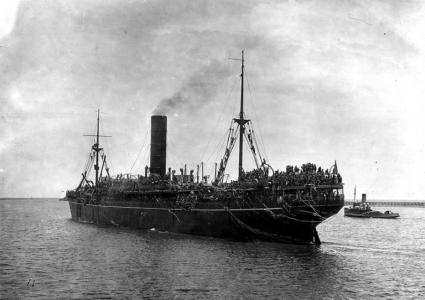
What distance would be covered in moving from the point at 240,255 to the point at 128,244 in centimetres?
877

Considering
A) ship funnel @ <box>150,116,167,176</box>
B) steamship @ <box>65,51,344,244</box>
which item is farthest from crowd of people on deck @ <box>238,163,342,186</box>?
ship funnel @ <box>150,116,167,176</box>

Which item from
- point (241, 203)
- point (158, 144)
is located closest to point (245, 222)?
point (241, 203)

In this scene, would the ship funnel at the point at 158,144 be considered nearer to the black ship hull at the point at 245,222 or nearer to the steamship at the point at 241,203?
the steamship at the point at 241,203

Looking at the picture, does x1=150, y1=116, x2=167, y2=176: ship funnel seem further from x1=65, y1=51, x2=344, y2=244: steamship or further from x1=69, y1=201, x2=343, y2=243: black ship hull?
x1=69, y1=201, x2=343, y2=243: black ship hull

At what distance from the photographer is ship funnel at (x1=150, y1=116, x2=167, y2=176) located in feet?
154

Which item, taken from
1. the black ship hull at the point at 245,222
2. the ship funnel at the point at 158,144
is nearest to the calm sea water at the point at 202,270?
the black ship hull at the point at 245,222

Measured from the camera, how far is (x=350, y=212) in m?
88.1

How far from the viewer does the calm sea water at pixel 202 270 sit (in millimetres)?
18516

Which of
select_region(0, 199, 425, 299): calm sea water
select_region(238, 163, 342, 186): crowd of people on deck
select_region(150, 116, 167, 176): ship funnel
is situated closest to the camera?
select_region(0, 199, 425, 299): calm sea water

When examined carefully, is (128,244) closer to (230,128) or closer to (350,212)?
(230,128)

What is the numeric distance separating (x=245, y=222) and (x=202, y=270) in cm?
1014

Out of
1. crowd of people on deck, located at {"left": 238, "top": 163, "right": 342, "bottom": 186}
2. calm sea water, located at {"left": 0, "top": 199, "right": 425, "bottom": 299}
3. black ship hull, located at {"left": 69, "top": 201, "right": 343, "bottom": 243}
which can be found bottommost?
calm sea water, located at {"left": 0, "top": 199, "right": 425, "bottom": 299}

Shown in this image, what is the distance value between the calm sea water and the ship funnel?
13.6 m

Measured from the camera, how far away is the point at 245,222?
32.2 metres
